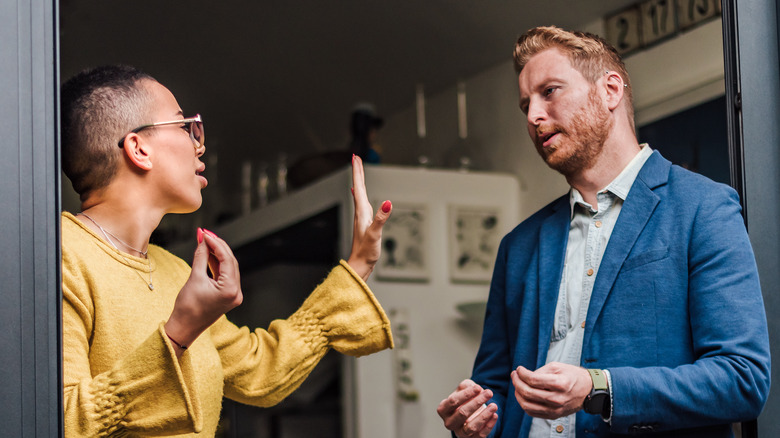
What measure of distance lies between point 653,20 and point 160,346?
3336mm

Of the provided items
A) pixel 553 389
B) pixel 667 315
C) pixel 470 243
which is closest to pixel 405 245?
pixel 470 243

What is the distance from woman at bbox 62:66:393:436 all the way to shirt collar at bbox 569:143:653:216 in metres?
0.41

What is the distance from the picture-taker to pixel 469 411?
1698 mm

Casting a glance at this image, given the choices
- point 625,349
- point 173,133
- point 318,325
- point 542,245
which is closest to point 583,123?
point 542,245

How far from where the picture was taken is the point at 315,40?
4.65 metres

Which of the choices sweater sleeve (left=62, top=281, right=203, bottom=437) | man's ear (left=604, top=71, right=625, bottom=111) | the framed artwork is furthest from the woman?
the framed artwork

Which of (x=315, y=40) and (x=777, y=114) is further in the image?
(x=315, y=40)

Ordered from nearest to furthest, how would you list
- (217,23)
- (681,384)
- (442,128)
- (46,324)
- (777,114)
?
(46,324) < (681,384) < (777,114) < (217,23) < (442,128)

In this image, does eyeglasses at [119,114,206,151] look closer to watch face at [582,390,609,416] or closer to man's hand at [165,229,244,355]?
man's hand at [165,229,244,355]

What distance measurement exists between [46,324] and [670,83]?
Result: 10.8 ft

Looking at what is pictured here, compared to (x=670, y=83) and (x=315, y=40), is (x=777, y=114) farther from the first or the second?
(x=315, y=40)

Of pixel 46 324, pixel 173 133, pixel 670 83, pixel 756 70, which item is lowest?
pixel 46 324

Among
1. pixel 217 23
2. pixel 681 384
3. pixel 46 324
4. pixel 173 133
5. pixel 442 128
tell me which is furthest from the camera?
pixel 442 128

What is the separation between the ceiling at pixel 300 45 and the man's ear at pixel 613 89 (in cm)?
249
